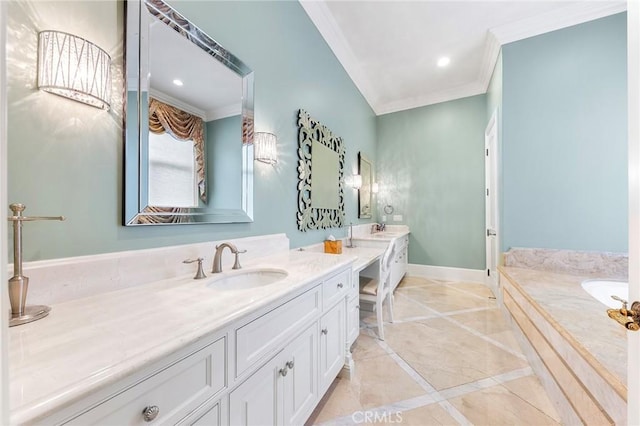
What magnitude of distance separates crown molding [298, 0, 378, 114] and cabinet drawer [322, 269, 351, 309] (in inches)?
94.2

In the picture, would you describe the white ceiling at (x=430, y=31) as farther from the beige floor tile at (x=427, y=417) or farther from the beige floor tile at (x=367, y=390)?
the beige floor tile at (x=427, y=417)

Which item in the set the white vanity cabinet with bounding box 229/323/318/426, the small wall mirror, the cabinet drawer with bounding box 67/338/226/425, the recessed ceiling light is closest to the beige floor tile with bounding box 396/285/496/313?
the small wall mirror

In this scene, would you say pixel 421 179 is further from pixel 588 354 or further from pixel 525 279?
pixel 588 354

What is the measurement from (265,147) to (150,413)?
4.91 ft

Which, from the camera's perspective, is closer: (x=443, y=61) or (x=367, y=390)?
(x=367, y=390)

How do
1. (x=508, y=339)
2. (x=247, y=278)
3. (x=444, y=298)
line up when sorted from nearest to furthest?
1. (x=247, y=278)
2. (x=508, y=339)
3. (x=444, y=298)

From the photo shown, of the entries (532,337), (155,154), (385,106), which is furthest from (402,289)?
(155,154)

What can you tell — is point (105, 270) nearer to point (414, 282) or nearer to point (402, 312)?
point (402, 312)

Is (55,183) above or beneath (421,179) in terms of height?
beneath

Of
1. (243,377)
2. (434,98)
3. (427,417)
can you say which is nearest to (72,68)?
(243,377)

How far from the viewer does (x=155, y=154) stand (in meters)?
1.12

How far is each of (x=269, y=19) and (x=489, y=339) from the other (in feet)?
Result: 10.8

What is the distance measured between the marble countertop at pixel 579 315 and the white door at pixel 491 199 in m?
0.89

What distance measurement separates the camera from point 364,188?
4027 millimetres
